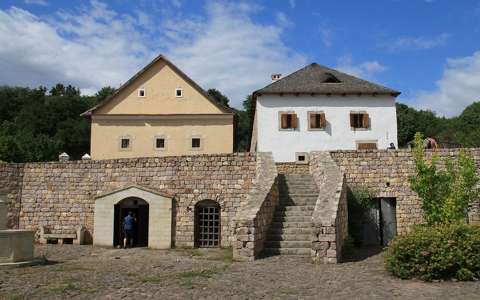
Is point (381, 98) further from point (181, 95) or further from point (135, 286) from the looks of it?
point (135, 286)

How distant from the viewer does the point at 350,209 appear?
608 inches

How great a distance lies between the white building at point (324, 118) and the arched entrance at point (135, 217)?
10950 millimetres

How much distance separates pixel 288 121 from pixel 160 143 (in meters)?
7.88

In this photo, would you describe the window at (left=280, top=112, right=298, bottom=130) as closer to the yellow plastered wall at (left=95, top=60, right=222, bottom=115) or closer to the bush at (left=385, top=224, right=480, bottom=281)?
the yellow plastered wall at (left=95, top=60, right=222, bottom=115)

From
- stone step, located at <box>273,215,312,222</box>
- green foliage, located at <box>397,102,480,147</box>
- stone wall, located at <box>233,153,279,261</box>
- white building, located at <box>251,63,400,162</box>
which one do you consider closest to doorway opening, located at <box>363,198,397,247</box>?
stone step, located at <box>273,215,312,222</box>

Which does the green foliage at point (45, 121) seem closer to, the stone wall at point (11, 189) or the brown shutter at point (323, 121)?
the stone wall at point (11, 189)

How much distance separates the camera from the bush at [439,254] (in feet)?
28.2

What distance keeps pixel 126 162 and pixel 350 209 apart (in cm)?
851

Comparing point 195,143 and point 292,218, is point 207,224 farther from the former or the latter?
point 195,143

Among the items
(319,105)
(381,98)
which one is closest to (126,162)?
(319,105)

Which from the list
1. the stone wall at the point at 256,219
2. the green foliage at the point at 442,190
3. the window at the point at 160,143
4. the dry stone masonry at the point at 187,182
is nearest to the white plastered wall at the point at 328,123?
the window at the point at 160,143

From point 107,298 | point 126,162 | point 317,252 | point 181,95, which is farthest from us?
point 181,95

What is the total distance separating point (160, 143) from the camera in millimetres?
26734

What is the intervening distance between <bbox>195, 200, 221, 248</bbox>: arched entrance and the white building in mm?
10453
